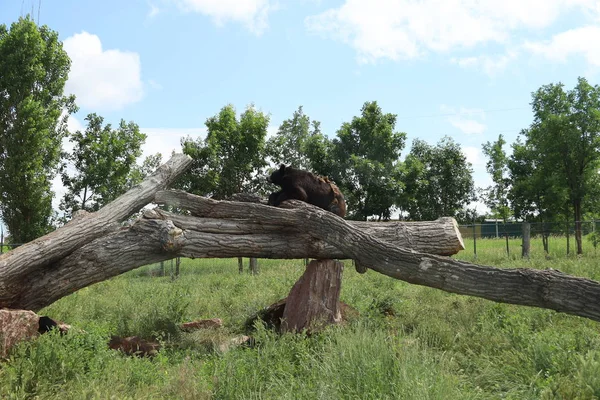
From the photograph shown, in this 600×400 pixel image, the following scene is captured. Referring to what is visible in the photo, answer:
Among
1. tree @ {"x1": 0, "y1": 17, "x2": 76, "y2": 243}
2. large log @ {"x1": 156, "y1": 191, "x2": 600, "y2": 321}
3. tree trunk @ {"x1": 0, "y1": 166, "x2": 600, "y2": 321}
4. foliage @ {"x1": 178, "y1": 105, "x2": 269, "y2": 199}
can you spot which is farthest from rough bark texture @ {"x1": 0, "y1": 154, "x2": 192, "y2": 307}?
tree @ {"x1": 0, "y1": 17, "x2": 76, "y2": 243}

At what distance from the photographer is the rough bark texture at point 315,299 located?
26.0ft

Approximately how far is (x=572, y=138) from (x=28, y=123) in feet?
77.8

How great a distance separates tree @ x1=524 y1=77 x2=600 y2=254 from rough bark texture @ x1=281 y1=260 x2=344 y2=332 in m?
19.4

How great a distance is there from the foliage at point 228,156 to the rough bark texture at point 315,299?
11.9m

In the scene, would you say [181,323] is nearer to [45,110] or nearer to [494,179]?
[45,110]

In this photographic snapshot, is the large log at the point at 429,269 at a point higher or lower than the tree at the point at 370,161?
lower

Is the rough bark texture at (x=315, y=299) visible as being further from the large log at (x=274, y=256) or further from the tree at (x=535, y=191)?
the tree at (x=535, y=191)

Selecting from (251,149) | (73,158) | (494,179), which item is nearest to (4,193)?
(73,158)

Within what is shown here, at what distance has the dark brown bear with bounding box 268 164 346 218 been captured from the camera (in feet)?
28.7

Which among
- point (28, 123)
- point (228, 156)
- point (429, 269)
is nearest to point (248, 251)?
point (429, 269)

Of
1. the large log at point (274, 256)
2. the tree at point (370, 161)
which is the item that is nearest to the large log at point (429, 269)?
the large log at point (274, 256)

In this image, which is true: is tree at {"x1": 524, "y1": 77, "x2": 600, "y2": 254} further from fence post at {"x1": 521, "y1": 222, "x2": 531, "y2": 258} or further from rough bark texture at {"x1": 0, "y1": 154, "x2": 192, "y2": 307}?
rough bark texture at {"x1": 0, "y1": 154, "x2": 192, "y2": 307}

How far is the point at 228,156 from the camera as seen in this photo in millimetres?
20312

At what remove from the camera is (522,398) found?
473 cm
